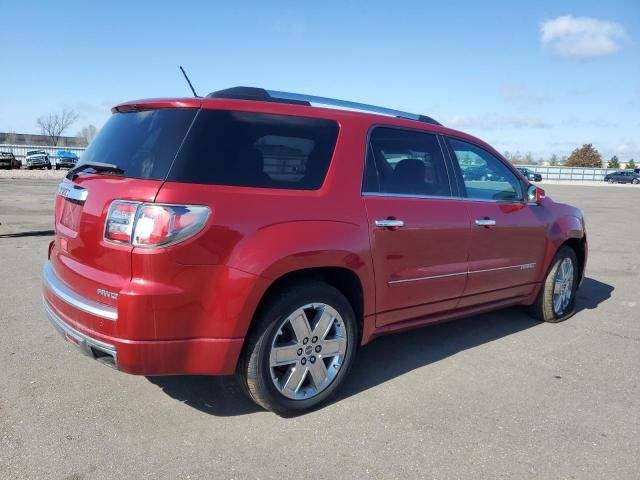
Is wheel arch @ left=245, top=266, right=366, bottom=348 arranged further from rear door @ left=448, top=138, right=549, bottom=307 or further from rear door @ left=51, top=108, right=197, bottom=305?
rear door @ left=448, top=138, right=549, bottom=307

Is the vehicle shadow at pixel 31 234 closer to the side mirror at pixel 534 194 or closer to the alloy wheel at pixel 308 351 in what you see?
the alloy wheel at pixel 308 351

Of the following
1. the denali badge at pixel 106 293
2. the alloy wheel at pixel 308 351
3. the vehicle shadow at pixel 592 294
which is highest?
the denali badge at pixel 106 293

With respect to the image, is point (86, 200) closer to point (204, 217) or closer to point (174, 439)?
point (204, 217)

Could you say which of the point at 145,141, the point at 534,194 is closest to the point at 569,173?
the point at 534,194

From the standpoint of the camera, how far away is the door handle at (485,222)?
4207 millimetres

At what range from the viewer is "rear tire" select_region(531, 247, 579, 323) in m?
5.16

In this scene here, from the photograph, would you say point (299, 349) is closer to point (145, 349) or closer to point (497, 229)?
point (145, 349)

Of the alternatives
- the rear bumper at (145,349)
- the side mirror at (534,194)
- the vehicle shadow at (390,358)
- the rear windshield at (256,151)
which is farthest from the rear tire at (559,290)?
the rear bumper at (145,349)

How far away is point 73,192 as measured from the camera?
3.16 m

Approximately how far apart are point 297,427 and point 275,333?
0.58 metres

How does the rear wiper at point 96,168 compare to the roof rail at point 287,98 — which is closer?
the rear wiper at point 96,168

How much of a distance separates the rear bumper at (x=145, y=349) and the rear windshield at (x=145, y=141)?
0.78m

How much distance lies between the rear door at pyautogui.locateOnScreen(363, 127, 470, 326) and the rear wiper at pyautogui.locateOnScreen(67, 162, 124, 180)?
1.51m

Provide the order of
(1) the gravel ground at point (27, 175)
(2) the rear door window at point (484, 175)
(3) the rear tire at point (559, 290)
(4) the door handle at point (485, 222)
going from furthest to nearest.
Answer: (1) the gravel ground at point (27, 175) < (3) the rear tire at point (559, 290) < (2) the rear door window at point (484, 175) < (4) the door handle at point (485, 222)
